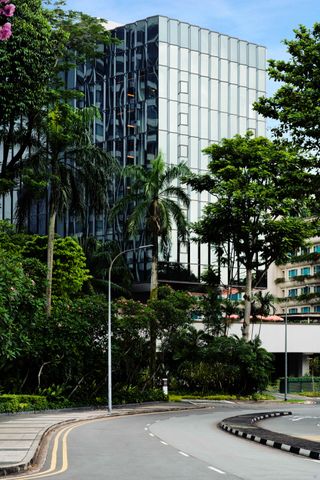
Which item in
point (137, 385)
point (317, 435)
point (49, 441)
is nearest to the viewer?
point (49, 441)

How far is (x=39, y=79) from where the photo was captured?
3778cm

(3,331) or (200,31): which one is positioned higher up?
(200,31)

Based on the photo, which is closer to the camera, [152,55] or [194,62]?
[152,55]

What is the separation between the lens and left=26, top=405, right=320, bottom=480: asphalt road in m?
15.6

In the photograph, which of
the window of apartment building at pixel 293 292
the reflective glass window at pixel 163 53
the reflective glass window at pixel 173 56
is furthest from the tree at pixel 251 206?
the window of apartment building at pixel 293 292

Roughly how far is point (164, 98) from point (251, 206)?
1142 inches

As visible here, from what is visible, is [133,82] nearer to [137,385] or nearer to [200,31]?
[200,31]

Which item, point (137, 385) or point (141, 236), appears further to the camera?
point (141, 236)

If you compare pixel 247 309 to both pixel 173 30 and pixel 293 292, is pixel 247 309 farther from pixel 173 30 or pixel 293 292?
pixel 293 292

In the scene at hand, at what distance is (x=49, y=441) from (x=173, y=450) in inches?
206

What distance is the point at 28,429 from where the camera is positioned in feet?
94.3

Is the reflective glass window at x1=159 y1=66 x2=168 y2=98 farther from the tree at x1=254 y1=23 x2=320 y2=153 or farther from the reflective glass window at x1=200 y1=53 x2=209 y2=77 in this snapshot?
the tree at x1=254 y1=23 x2=320 y2=153

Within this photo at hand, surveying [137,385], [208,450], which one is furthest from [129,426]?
[137,385]

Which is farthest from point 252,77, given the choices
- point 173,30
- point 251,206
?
point 251,206
